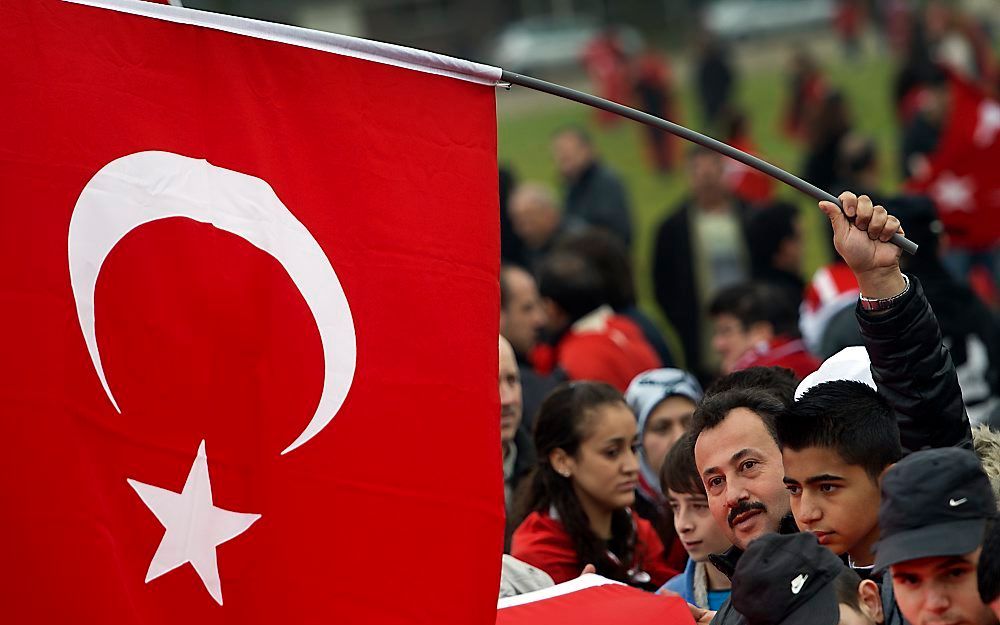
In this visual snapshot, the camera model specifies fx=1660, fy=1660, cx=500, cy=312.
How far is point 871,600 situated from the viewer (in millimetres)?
3340

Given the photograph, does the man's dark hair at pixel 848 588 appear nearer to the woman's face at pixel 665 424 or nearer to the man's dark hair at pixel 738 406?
the man's dark hair at pixel 738 406

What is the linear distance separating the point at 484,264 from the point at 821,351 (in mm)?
3427

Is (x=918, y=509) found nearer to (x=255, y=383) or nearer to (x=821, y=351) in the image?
(x=255, y=383)

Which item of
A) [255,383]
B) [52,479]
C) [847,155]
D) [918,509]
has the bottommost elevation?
[918,509]

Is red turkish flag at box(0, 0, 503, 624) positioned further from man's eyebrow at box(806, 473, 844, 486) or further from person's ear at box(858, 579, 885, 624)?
person's ear at box(858, 579, 885, 624)

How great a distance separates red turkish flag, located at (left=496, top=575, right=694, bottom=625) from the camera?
13.0ft

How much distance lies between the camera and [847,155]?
1267cm

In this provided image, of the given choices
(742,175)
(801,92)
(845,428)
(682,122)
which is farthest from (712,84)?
(845,428)

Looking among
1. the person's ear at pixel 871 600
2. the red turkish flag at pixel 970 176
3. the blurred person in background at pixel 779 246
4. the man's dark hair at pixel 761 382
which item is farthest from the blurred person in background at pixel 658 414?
the red turkish flag at pixel 970 176

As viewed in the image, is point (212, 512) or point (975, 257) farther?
point (975, 257)

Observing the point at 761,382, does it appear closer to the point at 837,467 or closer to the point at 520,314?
the point at 837,467

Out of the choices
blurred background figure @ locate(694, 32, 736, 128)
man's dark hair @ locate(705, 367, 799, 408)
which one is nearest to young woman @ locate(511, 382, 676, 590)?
man's dark hair @ locate(705, 367, 799, 408)

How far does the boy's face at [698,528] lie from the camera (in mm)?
4531

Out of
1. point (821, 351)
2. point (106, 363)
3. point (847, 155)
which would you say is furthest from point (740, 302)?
point (847, 155)
